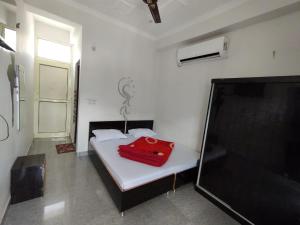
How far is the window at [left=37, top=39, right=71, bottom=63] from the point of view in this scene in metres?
3.76

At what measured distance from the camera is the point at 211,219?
68.3 inches

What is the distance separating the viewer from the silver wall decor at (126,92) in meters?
3.43

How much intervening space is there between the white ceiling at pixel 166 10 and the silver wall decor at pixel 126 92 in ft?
3.93

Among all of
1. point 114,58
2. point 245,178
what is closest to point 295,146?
point 245,178

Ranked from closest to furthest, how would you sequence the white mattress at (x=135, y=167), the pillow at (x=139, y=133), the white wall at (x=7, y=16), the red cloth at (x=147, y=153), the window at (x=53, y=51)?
the white wall at (x=7, y=16) → the white mattress at (x=135, y=167) → the red cloth at (x=147, y=153) → the pillow at (x=139, y=133) → the window at (x=53, y=51)

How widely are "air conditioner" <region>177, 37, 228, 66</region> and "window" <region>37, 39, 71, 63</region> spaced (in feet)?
9.97

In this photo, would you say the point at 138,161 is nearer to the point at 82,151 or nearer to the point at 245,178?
the point at 245,178

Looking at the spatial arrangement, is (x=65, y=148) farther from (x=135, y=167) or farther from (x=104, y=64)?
(x=135, y=167)

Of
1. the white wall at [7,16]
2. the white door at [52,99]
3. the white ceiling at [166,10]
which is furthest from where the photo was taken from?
the white door at [52,99]

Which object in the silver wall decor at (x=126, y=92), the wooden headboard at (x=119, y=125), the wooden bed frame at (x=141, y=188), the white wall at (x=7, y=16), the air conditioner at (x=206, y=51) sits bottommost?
the wooden bed frame at (x=141, y=188)

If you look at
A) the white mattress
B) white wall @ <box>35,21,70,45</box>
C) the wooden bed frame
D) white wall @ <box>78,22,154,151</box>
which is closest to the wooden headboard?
white wall @ <box>78,22,154,151</box>

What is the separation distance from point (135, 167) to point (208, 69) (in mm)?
2113

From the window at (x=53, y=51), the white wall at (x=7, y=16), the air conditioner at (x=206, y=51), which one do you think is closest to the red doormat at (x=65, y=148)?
the window at (x=53, y=51)

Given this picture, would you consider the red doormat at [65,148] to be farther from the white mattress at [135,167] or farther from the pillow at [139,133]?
the pillow at [139,133]
